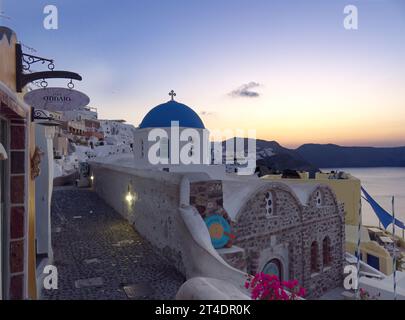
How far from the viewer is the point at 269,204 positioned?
35.2ft

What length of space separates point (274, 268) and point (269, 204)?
227 cm

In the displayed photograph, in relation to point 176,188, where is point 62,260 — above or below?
below

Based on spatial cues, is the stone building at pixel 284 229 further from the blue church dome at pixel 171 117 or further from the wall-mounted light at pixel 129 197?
the blue church dome at pixel 171 117

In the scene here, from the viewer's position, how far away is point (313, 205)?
12906mm

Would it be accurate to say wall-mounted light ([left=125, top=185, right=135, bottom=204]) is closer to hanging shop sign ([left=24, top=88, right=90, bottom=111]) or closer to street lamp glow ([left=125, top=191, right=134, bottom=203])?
street lamp glow ([left=125, top=191, right=134, bottom=203])

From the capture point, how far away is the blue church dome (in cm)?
1516

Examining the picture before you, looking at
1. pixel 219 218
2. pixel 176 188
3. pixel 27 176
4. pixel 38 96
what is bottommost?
pixel 219 218

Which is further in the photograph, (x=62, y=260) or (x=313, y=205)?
(x=313, y=205)

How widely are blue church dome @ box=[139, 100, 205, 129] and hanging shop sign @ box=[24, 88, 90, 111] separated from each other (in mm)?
10635

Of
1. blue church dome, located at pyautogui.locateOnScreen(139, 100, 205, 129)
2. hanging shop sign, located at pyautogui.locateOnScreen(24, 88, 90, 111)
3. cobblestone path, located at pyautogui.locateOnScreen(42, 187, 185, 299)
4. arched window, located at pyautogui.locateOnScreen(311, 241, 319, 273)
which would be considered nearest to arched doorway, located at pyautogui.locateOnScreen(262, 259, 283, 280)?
arched window, located at pyautogui.locateOnScreen(311, 241, 319, 273)

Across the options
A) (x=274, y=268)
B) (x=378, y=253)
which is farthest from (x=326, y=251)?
(x=378, y=253)
